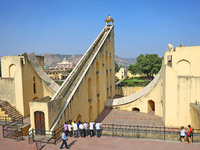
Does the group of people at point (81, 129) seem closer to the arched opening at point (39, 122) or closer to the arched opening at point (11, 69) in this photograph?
the arched opening at point (39, 122)

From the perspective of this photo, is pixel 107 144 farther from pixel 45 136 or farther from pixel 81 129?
pixel 45 136

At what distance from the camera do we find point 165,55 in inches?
560

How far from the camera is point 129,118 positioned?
632 inches

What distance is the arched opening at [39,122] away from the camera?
29.0 feet

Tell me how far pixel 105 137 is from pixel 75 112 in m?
3.16

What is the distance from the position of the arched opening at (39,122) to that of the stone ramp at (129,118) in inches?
285

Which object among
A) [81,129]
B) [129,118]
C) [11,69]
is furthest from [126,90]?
[81,129]

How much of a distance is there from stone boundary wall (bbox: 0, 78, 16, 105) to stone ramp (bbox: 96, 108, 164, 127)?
863cm

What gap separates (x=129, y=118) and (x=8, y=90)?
41.0ft

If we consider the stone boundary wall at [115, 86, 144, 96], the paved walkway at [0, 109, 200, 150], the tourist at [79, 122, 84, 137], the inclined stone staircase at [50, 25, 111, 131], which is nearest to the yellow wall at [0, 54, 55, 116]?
the inclined stone staircase at [50, 25, 111, 131]

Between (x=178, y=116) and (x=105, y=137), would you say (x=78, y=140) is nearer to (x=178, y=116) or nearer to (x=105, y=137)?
(x=105, y=137)

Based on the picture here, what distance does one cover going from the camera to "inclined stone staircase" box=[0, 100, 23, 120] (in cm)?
1338

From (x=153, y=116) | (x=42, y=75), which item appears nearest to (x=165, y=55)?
(x=153, y=116)

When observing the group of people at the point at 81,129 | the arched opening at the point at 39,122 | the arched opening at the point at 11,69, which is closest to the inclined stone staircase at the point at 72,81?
the arched opening at the point at 39,122
